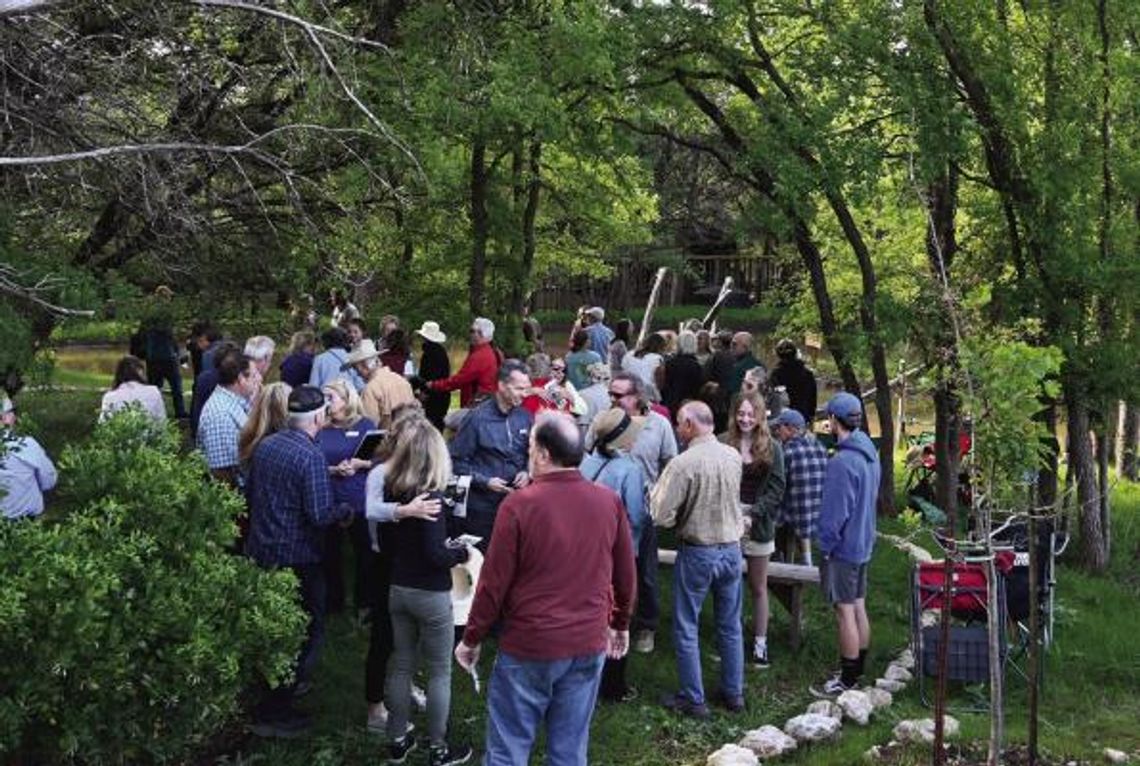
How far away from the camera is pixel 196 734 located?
552cm

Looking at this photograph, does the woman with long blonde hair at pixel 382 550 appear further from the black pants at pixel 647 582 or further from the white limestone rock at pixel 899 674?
the white limestone rock at pixel 899 674

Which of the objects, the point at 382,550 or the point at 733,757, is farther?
the point at 733,757

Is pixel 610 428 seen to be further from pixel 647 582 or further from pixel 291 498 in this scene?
pixel 291 498

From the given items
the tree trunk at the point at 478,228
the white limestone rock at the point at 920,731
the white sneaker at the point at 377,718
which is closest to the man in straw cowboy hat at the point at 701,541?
the white limestone rock at the point at 920,731

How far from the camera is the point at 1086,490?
11195 millimetres

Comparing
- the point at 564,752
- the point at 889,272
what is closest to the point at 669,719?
the point at 564,752

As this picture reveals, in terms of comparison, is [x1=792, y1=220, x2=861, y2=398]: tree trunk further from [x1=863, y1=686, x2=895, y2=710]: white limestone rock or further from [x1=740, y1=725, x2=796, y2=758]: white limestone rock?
[x1=740, y1=725, x2=796, y2=758]: white limestone rock

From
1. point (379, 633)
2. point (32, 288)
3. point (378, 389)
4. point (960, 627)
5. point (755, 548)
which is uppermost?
point (32, 288)

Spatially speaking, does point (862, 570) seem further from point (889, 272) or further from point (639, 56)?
point (889, 272)

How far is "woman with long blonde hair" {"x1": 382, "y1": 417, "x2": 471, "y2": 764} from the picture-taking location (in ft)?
18.5

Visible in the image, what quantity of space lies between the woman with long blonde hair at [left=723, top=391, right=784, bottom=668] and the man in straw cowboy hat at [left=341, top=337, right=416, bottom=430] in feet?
7.35

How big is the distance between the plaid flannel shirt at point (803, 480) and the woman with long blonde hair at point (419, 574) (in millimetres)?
2905

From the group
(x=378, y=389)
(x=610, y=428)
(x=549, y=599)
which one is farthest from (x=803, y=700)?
(x=378, y=389)

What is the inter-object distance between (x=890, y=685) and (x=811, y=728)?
112 cm
